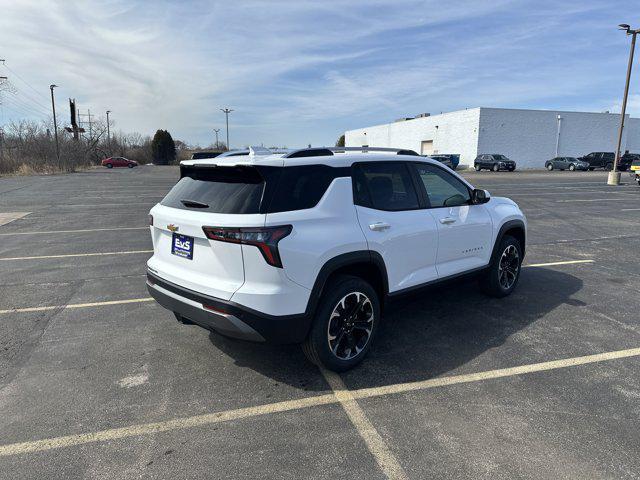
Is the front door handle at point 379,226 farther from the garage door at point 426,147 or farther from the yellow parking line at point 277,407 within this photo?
the garage door at point 426,147

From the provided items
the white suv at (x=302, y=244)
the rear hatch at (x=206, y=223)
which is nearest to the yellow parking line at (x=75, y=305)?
the white suv at (x=302, y=244)

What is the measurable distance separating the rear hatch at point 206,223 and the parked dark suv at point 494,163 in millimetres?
44186

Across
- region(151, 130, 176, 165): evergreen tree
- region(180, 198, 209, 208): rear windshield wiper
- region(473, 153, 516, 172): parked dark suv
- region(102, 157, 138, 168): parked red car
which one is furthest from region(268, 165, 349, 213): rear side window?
region(151, 130, 176, 165): evergreen tree

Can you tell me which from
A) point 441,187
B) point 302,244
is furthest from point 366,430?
point 441,187

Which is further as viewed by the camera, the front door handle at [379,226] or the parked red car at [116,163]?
the parked red car at [116,163]

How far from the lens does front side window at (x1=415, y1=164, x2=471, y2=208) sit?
438cm

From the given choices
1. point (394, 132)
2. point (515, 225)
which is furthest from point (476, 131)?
point (515, 225)

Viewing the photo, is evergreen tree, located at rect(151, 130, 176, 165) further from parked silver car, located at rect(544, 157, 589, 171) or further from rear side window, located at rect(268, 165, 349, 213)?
rear side window, located at rect(268, 165, 349, 213)

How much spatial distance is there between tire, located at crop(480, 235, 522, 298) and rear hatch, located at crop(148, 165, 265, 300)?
331 centimetres

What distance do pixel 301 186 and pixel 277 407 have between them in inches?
65.1

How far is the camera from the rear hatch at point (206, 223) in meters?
3.09

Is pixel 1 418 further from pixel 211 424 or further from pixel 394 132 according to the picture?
pixel 394 132

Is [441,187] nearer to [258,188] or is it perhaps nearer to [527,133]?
[258,188]

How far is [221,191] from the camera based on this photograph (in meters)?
3.33
